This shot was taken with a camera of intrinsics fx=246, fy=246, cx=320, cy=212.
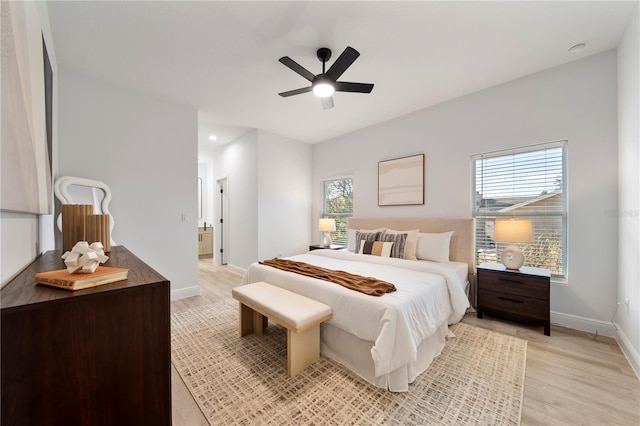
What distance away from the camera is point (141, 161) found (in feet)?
10.5

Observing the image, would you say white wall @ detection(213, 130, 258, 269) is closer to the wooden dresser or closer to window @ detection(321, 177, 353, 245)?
window @ detection(321, 177, 353, 245)

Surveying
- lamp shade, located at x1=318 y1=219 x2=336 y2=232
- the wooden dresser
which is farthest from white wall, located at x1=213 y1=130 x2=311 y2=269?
the wooden dresser

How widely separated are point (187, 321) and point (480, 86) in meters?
4.45

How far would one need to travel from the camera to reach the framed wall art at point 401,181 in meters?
3.71

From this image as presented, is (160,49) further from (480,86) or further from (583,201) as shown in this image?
(583,201)

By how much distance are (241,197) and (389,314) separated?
13.3ft

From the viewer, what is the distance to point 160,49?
235 cm

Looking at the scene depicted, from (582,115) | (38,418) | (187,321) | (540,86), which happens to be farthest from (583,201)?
(187,321)

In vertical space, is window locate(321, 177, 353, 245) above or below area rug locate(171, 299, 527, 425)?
above

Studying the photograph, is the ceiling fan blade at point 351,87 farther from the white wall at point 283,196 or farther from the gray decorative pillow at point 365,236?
the white wall at point 283,196

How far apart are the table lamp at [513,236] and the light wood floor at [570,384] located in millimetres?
681

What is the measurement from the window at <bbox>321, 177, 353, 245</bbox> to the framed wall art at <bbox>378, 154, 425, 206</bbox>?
2.68 ft

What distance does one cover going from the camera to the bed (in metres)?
1.65

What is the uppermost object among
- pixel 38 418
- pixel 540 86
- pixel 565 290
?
pixel 540 86
